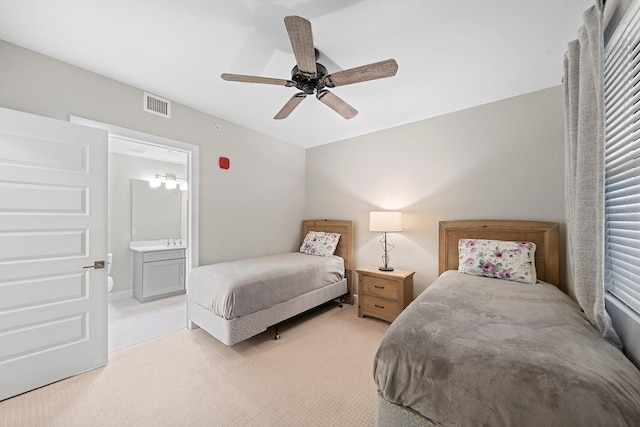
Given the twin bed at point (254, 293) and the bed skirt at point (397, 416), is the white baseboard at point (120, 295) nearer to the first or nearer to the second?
the twin bed at point (254, 293)

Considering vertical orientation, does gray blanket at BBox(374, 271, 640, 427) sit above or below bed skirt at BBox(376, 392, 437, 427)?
above

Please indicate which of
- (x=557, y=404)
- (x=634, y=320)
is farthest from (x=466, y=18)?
(x=557, y=404)

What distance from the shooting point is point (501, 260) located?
2.36 meters

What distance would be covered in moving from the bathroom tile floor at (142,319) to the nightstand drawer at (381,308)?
2.26m

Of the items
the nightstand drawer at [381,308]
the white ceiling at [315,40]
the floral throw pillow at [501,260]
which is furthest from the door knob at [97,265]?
the floral throw pillow at [501,260]

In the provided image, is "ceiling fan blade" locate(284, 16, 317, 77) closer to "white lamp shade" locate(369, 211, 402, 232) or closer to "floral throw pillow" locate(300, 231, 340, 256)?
"white lamp shade" locate(369, 211, 402, 232)

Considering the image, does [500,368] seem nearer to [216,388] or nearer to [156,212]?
[216,388]

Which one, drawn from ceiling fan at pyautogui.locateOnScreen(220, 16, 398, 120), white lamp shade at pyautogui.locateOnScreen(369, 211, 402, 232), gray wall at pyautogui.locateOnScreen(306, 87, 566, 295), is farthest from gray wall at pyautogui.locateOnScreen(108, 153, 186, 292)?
white lamp shade at pyautogui.locateOnScreen(369, 211, 402, 232)

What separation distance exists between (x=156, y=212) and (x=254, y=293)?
10.8 feet

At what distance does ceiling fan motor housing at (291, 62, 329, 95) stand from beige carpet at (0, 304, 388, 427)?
2330mm

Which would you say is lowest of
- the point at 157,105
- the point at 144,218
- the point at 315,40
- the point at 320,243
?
the point at 320,243

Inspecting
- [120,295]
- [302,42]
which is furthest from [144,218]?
[302,42]

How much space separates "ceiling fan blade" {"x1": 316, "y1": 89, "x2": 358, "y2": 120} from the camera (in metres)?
2.02

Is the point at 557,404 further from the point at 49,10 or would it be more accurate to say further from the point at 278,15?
the point at 49,10
